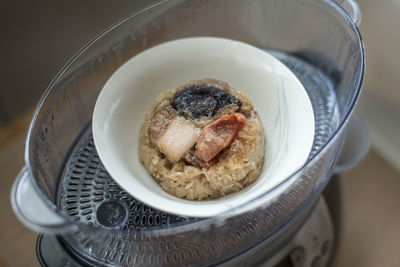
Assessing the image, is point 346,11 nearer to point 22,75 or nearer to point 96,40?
point 96,40

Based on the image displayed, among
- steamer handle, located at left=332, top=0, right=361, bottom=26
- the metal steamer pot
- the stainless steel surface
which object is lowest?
the stainless steel surface

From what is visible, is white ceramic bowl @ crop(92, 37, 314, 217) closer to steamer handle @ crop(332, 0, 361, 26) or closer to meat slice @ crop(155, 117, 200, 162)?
meat slice @ crop(155, 117, 200, 162)

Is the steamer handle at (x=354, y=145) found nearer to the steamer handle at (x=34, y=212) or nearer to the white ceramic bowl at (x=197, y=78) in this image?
the white ceramic bowl at (x=197, y=78)

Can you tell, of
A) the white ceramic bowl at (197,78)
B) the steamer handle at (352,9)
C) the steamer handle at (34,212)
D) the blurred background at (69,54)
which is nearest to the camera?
the steamer handle at (34,212)

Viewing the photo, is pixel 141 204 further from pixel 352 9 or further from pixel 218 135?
pixel 352 9

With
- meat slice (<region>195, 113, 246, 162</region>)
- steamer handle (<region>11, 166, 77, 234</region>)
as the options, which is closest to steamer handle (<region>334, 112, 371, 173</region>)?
meat slice (<region>195, 113, 246, 162</region>)

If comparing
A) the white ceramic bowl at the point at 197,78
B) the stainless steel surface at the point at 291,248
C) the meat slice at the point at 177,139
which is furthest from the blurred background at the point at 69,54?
the meat slice at the point at 177,139
